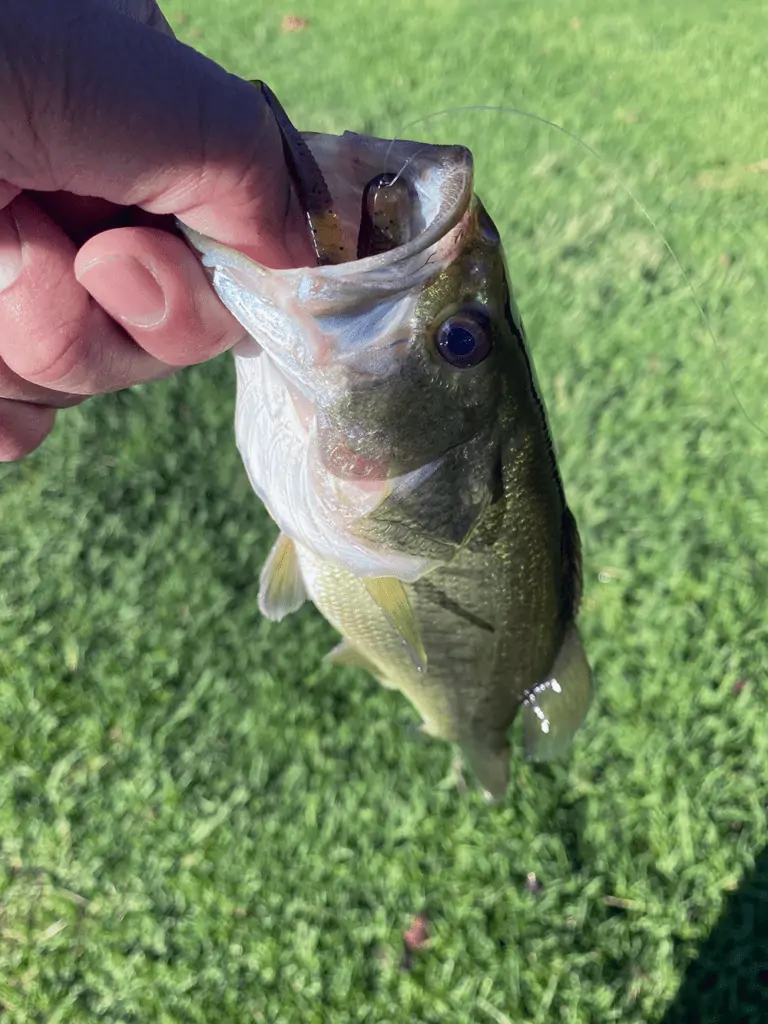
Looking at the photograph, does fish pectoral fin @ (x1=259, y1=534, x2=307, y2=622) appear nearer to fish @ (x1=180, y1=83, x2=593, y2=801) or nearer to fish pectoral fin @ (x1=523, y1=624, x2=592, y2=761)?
fish @ (x1=180, y1=83, x2=593, y2=801)

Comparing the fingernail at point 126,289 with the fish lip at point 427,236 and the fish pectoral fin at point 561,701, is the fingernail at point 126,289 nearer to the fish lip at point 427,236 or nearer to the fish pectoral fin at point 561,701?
the fish lip at point 427,236

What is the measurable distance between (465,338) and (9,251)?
0.70m

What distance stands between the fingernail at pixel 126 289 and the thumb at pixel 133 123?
3.6 inches

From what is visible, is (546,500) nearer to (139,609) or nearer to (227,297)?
(227,297)

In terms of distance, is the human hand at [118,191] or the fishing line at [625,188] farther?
the fishing line at [625,188]

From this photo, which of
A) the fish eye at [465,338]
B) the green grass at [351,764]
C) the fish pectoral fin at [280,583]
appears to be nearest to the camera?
the fish eye at [465,338]

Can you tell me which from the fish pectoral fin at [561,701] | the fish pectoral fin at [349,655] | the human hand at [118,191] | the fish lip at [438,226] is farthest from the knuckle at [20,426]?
the fish pectoral fin at [561,701]

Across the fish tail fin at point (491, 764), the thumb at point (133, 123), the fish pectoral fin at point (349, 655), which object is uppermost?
the thumb at point (133, 123)

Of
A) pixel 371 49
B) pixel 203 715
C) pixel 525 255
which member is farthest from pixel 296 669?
pixel 371 49

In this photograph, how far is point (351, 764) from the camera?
2.88 m

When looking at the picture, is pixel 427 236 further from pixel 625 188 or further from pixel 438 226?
pixel 625 188

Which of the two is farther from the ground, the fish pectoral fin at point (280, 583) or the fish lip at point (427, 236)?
the fish lip at point (427, 236)

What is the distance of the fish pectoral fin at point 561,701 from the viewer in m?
2.00

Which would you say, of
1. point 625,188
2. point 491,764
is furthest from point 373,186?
point 491,764
